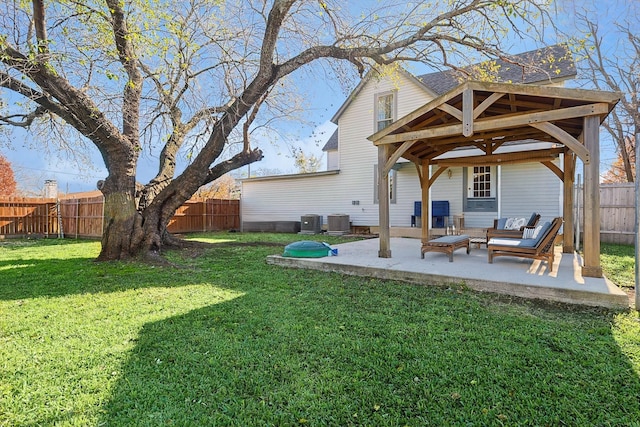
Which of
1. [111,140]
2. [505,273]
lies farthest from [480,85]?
[111,140]

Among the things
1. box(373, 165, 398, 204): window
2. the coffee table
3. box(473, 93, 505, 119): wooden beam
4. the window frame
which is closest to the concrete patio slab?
the coffee table

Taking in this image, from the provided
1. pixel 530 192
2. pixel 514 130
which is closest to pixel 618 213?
pixel 530 192

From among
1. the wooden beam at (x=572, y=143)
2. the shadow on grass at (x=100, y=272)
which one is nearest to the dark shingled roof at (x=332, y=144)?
the shadow on grass at (x=100, y=272)

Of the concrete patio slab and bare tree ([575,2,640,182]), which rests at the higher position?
bare tree ([575,2,640,182])

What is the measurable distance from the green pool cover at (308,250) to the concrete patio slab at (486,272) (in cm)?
20

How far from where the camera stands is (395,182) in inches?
539

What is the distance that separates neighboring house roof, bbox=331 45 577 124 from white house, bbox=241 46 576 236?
0.14 ft

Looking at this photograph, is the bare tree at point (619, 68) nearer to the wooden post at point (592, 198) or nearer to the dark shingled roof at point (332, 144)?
the dark shingled roof at point (332, 144)

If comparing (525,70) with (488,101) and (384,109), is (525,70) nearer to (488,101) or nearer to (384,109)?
(488,101)

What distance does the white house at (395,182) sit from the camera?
10.9 m

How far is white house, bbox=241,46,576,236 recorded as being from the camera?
10.9 metres

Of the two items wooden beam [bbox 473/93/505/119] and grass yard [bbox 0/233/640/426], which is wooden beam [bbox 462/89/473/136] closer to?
wooden beam [bbox 473/93/505/119]

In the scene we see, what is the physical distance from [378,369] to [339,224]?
459 inches

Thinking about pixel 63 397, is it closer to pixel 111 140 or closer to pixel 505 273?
pixel 505 273
